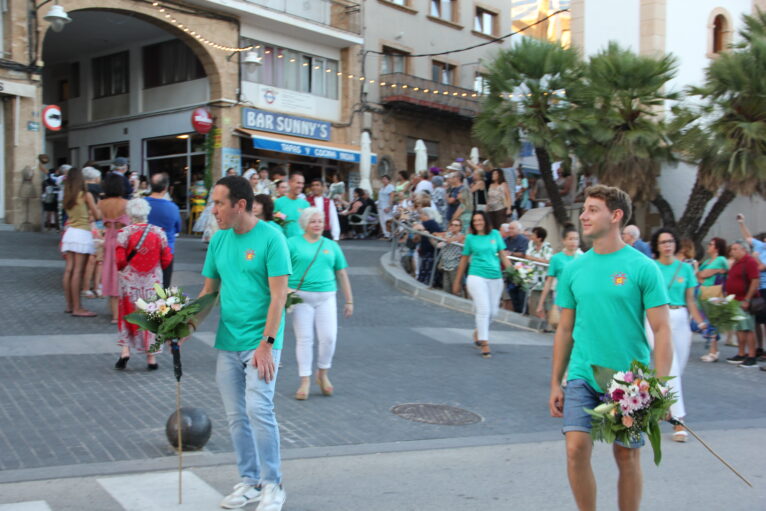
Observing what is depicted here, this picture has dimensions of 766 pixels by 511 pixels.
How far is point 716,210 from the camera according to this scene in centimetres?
1853

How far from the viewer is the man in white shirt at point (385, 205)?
23.0 metres

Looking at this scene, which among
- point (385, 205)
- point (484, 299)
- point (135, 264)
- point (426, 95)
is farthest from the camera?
point (426, 95)

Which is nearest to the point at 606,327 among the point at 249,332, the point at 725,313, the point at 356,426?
the point at 249,332

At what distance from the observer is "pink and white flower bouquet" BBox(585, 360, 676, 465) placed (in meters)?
3.70

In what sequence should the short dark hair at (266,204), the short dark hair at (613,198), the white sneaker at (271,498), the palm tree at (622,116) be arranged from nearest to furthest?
the short dark hair at (613,198) < the white sneaker at (271,498) < the short dark hair at (266,204) < the palm tree at (622,116)

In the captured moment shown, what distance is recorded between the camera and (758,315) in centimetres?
1128

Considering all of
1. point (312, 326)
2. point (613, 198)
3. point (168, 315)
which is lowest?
point (312, 326)

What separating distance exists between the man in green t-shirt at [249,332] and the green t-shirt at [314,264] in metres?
2.88

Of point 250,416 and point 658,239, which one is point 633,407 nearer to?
point 250,416

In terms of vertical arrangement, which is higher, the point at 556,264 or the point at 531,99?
the point at 531,99

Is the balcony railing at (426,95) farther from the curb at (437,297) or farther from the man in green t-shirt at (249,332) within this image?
the man in green t-shirt at (249,332)

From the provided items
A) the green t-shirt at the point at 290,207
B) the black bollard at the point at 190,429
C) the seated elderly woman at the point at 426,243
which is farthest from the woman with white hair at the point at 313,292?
the seated elderly woman at the point at 426,243

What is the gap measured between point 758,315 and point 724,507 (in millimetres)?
6943

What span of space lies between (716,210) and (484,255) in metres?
10.4
